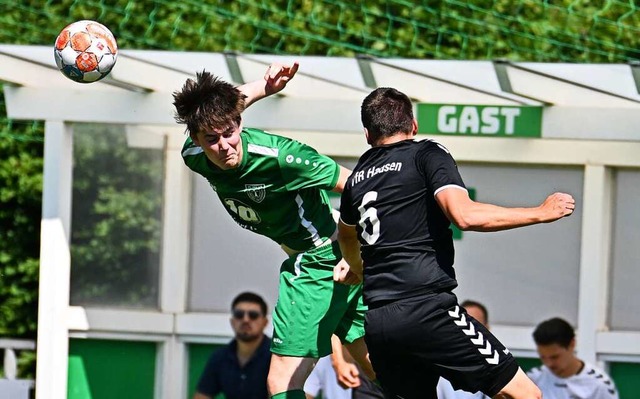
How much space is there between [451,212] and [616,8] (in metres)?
8.87

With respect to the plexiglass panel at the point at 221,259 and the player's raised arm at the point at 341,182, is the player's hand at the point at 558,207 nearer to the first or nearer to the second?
the player's raised arm at the point at 341,182

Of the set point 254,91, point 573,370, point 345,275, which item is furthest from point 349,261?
point 573,370

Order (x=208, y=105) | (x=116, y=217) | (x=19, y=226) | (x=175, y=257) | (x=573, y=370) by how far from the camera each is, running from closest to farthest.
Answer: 1. (x=208, y=105)
2. (x=573, y=370)
3. (x=175, y=257)
4. (x=116, y=217)
5. (x=19, y=226)

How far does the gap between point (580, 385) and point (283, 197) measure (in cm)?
340

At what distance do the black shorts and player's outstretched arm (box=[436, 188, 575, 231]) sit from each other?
0.47m

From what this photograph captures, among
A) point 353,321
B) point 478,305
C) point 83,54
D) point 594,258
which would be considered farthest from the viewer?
point 594,258

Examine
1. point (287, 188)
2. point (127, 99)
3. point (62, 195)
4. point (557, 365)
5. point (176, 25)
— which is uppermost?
point (176, 25)

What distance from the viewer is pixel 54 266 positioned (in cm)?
978

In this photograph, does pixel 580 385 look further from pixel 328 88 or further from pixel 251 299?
pixel 328 88

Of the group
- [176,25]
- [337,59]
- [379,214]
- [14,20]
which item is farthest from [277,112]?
[14,20]

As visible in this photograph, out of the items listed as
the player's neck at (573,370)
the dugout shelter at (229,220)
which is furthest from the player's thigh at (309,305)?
the player's neck at (573,370)

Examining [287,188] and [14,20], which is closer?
[287,188]

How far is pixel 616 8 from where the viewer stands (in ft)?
45.1

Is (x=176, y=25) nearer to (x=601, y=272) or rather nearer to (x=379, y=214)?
(x=601, y=272)
